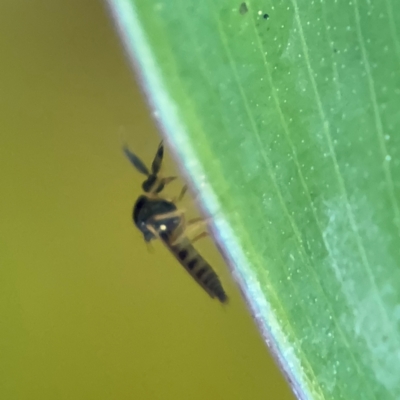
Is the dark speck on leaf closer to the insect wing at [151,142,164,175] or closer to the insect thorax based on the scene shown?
the insect wing at [151,142,164,175]

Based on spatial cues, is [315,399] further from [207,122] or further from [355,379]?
[207,122]

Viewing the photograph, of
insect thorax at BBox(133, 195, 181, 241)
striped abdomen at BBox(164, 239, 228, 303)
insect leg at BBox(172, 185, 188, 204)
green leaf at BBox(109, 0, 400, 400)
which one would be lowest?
green leaf at BBox(109, 0, 400, 400)

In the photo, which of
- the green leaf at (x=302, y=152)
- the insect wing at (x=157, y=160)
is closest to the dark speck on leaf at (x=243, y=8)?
the green leaf at (x=302, y=152)

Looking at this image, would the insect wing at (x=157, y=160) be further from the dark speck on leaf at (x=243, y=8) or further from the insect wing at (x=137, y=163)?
the dark speck on leaf at (x=243, y=8)

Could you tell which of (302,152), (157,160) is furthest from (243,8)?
(157,160)

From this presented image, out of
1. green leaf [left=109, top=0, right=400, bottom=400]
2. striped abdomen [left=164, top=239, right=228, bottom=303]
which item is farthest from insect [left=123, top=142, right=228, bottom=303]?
green leaf [left=109, top=0, right=400, bottom=400]

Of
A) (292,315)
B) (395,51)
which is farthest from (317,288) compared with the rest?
(395,51)
